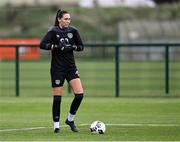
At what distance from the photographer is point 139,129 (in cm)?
1520

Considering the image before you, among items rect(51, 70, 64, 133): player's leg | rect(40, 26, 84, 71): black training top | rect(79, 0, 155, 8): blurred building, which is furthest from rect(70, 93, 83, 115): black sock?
rect(79, 0, 155, 8): blurred building

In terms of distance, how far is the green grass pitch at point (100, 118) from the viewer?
46.2ft

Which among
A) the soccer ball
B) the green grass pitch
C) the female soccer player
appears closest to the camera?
the green grass pitch

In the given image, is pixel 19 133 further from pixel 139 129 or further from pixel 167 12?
pixel 167 12

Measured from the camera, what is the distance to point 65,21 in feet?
48.0

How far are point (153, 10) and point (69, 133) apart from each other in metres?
57.8

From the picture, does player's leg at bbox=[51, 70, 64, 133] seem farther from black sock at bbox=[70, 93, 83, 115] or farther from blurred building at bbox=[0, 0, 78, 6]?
blurred building at bbox=[0, 0, 78, 6]

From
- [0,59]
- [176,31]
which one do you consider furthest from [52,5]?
[0,59]

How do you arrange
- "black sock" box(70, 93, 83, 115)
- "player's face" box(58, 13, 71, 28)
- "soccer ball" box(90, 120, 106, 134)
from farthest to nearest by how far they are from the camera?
"black sock" box(70, 93, 83, 115) < "player's face" box(58, 13, 71, 28) < "soccer ball" box(90, 120, 106, 134)

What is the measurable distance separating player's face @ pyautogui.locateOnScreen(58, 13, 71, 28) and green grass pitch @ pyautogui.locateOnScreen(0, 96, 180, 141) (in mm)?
1937

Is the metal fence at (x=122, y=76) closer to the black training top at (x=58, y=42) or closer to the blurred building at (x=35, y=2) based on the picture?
the black training top at (x=58, y=42)

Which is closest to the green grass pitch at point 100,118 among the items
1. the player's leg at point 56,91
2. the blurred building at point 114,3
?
the player's leg at point 56,91

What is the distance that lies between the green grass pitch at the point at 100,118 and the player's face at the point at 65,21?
6.35ft

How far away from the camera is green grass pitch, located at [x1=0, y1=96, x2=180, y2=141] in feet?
46.2
